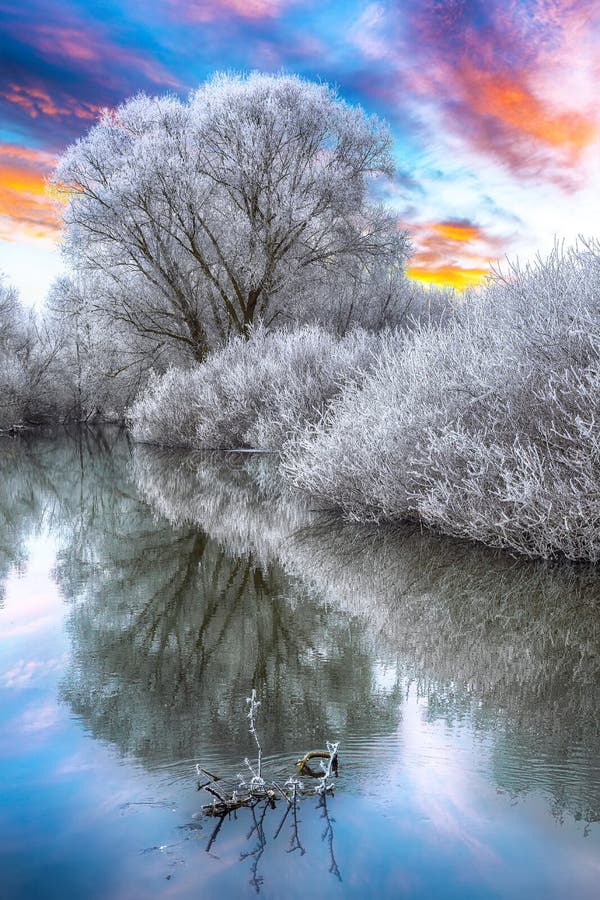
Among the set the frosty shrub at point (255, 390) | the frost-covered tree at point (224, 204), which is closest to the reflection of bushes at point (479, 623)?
the frosty shrub at point (255, 390)

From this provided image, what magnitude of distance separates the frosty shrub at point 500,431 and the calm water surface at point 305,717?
1.40 ft

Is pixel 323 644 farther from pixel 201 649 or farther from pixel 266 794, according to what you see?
pixel 266 794

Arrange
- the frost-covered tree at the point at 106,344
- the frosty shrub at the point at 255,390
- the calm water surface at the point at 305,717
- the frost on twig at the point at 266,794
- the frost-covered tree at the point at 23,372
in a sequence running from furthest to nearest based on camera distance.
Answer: the frost-covered tree at the point at 23,372
the frost-covered tree at the point at 106,344
the frosty shrub at the point at 255,390
the frost on twig at the point at 266,794
the calm water surface at the point at 305,717

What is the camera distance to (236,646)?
14.2ft

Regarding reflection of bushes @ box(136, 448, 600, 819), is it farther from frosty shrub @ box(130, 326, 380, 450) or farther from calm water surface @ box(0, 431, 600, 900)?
frosty shrub @ box(130, 326, 380, 450)

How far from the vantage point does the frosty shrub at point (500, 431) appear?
6.12 metres

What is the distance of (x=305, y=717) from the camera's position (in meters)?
3.32

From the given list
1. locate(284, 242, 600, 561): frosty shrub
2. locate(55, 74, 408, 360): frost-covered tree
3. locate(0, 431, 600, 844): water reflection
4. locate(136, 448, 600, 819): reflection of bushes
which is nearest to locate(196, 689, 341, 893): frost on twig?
locate(0, 431, 600, 844): water reflection

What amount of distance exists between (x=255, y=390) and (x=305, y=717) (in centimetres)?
1452

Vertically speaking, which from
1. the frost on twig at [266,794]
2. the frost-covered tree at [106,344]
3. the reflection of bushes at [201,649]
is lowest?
the frost on twig at [266,794]

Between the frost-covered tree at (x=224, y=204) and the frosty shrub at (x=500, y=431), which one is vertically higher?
the frost-covered tree at (x=224, y=204)

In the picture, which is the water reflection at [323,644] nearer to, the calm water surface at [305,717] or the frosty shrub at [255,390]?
the calm water surface at [305,717]

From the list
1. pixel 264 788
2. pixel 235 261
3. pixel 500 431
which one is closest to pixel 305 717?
pixel 264 788

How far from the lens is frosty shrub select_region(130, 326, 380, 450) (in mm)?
15500
